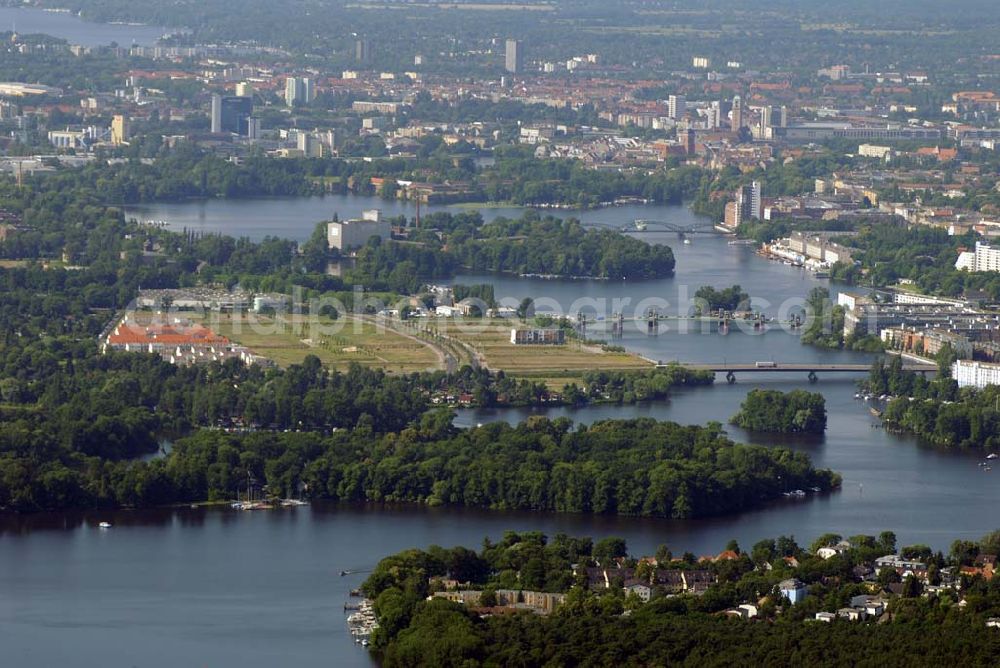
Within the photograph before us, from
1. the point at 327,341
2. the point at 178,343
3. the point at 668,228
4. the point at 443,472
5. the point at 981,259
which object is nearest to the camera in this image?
the point at 443,472

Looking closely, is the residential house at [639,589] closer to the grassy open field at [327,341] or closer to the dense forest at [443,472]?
the dense forest at [443,472]

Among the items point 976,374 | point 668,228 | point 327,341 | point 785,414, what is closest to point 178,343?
point 327,341

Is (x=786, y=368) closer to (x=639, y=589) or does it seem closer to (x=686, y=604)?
(x=639, y=589)

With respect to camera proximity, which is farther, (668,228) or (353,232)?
(668,228)

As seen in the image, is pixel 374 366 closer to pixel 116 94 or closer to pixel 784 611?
pixel 784 611

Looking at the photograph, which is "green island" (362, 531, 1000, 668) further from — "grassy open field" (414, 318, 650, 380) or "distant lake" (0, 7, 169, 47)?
"distant lake" (0, 7, 169, 47)

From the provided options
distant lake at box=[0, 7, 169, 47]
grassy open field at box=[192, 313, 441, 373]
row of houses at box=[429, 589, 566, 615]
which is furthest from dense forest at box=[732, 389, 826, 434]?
distant lake at box=[0, 7, 169, 47]

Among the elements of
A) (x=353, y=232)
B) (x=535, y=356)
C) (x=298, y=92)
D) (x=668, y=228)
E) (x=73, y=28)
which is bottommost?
(x=73, y=28)
